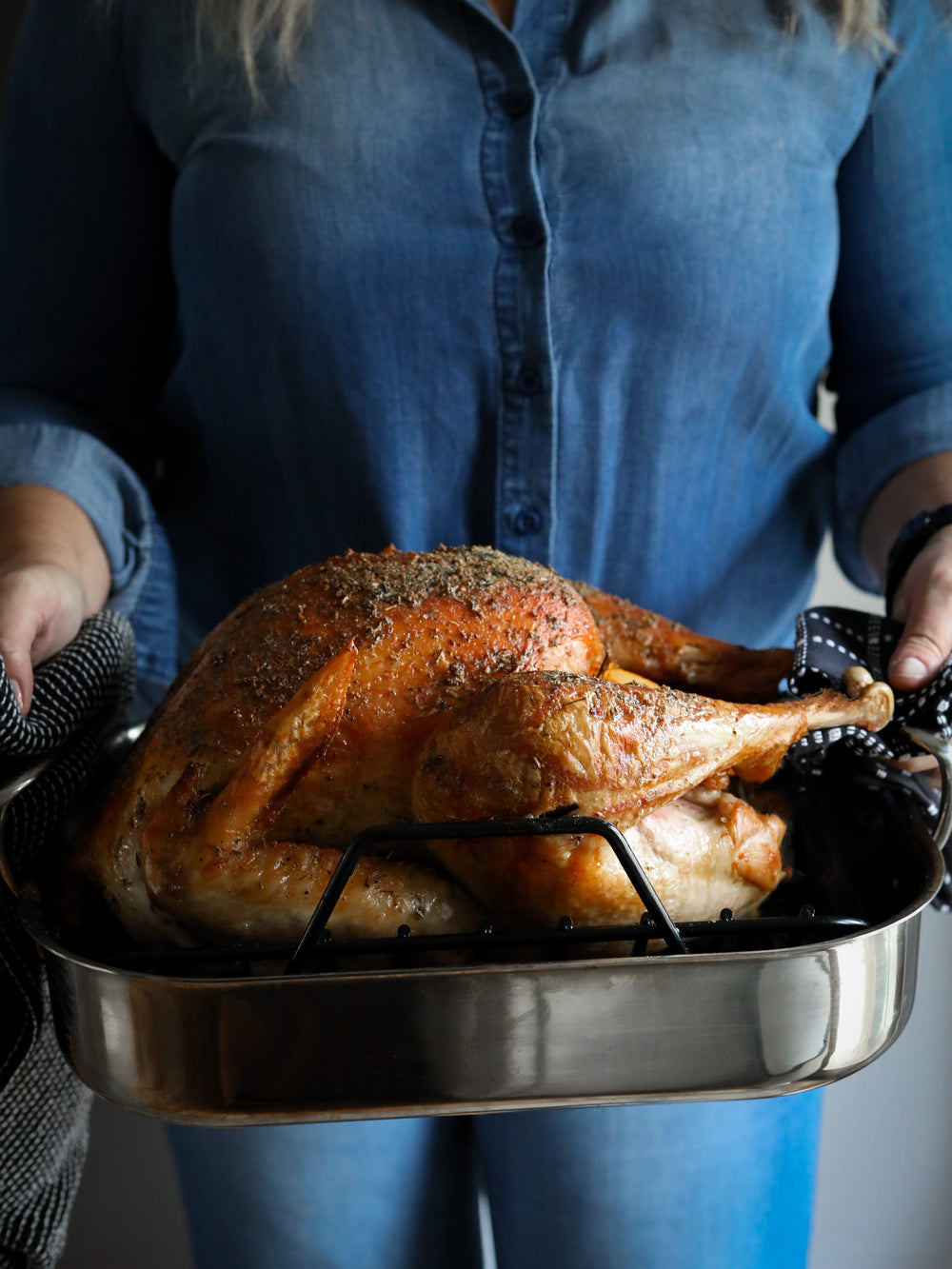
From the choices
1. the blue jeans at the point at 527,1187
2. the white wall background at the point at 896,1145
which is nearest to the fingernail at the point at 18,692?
the blue jeans at the point at 527,1187

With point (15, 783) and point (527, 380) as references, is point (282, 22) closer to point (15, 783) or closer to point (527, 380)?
point (527, 380)

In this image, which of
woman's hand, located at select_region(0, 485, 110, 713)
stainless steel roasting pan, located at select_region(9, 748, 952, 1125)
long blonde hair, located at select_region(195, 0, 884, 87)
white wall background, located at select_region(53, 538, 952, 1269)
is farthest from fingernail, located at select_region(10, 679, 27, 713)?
white wall background, located at select_region(53, 538, 952, 1269)

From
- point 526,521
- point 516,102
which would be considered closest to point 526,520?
point 526,521

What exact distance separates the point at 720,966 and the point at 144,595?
689 millimetres

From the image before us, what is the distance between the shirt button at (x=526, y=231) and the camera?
0.86 metres

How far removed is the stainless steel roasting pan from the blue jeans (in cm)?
35

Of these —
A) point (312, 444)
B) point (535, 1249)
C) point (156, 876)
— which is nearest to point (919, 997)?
point (535, 1249)

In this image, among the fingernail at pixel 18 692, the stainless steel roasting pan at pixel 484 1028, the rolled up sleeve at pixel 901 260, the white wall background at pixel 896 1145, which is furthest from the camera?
the white wall background at pixel 896 1145

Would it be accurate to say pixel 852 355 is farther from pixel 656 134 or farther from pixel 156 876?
pixel 156 876

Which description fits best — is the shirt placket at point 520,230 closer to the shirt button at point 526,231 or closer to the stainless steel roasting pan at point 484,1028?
the shirt button at point 526,231

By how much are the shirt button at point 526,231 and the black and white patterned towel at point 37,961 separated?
440 millimetres

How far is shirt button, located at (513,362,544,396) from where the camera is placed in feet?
2.92

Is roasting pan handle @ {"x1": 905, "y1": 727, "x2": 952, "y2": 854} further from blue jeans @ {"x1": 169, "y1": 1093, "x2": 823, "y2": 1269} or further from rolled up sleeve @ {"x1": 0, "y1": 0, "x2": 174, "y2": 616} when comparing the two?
rolled up sleeve @ {"x1": 0, "y1": 0, "x2": 174, "y2": 616}

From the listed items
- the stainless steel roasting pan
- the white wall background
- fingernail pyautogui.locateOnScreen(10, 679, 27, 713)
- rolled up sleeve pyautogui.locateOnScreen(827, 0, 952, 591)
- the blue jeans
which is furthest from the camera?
the white wall background
